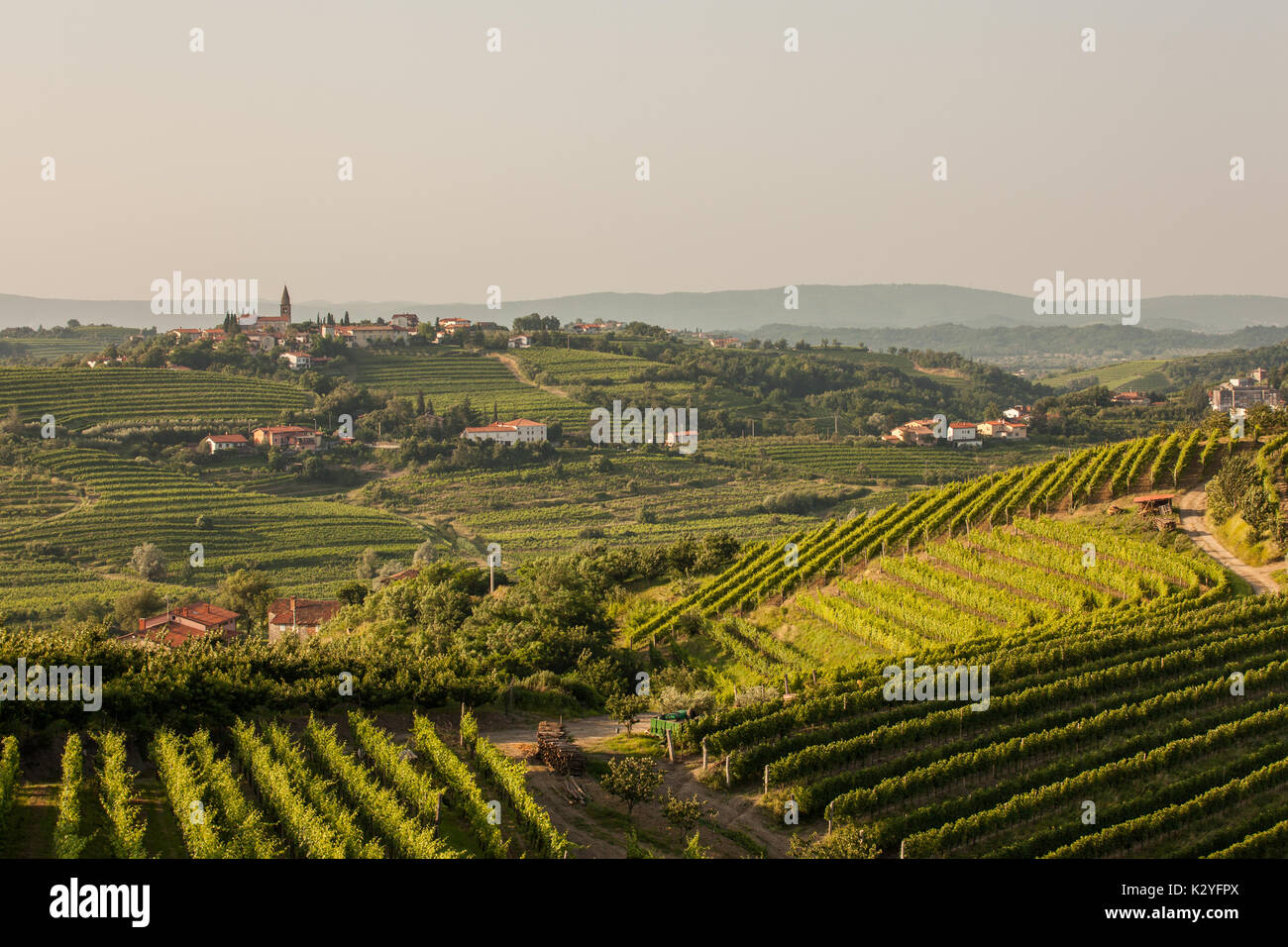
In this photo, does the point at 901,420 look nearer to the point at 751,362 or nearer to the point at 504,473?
the point at 751,362

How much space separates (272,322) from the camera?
144 meters

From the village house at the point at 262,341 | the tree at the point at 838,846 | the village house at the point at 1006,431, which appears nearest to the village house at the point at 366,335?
the village house at the point at 262,341

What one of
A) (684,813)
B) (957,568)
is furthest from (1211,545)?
(684,813)

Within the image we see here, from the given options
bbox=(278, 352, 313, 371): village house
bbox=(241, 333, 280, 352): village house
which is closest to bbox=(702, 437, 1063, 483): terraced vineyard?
bbox=(278, 352, 313, 371): village house

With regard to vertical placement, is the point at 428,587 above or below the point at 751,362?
below

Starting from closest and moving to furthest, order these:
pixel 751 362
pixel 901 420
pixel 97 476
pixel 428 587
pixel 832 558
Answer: pixel 832 558, pixel 428 587, pixel 97 476, pixel 901 420, pixel 751 362

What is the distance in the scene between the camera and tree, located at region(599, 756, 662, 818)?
20781mm

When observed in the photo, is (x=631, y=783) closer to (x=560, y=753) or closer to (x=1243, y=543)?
(x=560, y=753)

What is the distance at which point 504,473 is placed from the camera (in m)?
93.4

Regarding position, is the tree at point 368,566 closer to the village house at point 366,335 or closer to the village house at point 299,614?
the village house at point 299,614

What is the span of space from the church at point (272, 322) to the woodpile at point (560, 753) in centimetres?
11740

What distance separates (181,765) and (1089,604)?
24.5 meters
